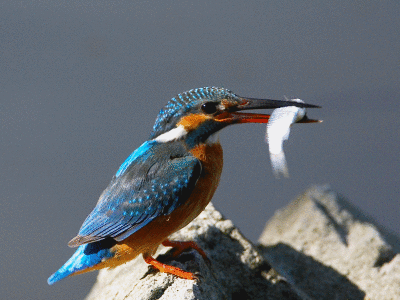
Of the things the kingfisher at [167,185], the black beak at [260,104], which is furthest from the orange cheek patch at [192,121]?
the black beak at [260,104]

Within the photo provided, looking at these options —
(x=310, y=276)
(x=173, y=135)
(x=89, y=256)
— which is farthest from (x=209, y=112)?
(x=310, y=276)

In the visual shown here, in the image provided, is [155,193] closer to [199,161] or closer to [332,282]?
[199,161]

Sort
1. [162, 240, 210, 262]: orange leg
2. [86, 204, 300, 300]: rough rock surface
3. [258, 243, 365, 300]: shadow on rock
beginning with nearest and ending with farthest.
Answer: [86, 204, 300, 300]: rough rock surface
[162, 240, 210, 262]: orange leg
[258, 243, 365, 300]: shadow on rock

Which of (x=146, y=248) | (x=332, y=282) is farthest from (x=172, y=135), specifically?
(x=332, y=282)

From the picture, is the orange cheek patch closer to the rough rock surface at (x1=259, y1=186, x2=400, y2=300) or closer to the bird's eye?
the bird's eye

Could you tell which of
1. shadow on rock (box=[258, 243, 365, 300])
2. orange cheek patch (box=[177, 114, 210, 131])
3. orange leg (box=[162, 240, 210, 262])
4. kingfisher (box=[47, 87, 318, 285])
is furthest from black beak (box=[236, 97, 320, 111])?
shadow on rock (box=[258, 243, 365, 300])

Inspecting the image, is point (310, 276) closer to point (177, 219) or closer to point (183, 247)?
point (183, 247)
